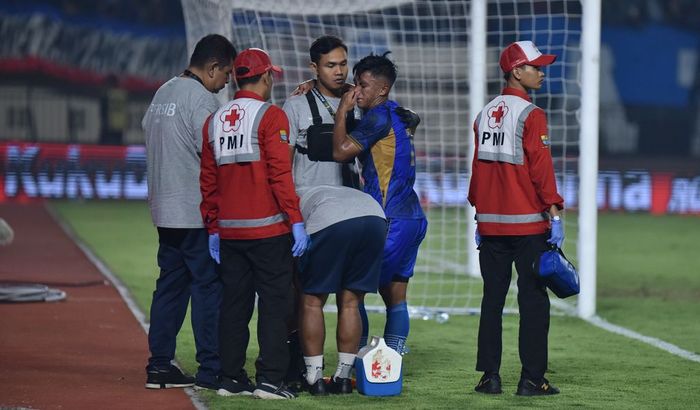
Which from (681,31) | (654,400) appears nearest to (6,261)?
(654,400)

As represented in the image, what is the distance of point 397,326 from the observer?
792 centimetres

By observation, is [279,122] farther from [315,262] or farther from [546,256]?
[546,256]

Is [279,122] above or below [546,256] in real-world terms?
above

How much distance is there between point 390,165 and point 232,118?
104cm

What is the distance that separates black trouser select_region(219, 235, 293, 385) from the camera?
7.12 m

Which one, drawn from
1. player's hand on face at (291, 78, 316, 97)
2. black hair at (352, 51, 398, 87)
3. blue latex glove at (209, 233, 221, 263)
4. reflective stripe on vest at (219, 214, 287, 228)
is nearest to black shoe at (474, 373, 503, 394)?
reflective stripe on vest at (219, 214, 287, 228)

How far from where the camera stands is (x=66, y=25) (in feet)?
100

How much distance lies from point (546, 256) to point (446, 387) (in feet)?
3.42

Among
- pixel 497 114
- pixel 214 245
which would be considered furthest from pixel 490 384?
pixel 214 245

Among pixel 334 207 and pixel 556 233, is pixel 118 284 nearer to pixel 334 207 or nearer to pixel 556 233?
pixel 334 207

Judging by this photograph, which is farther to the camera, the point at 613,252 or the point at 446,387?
the point at 613,252

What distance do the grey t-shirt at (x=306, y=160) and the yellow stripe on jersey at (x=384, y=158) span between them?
0.21 meters

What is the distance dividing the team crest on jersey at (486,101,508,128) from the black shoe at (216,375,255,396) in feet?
6.50

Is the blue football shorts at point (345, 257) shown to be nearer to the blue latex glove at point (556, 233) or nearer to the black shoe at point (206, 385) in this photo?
the black shoe at point (206, 385)
